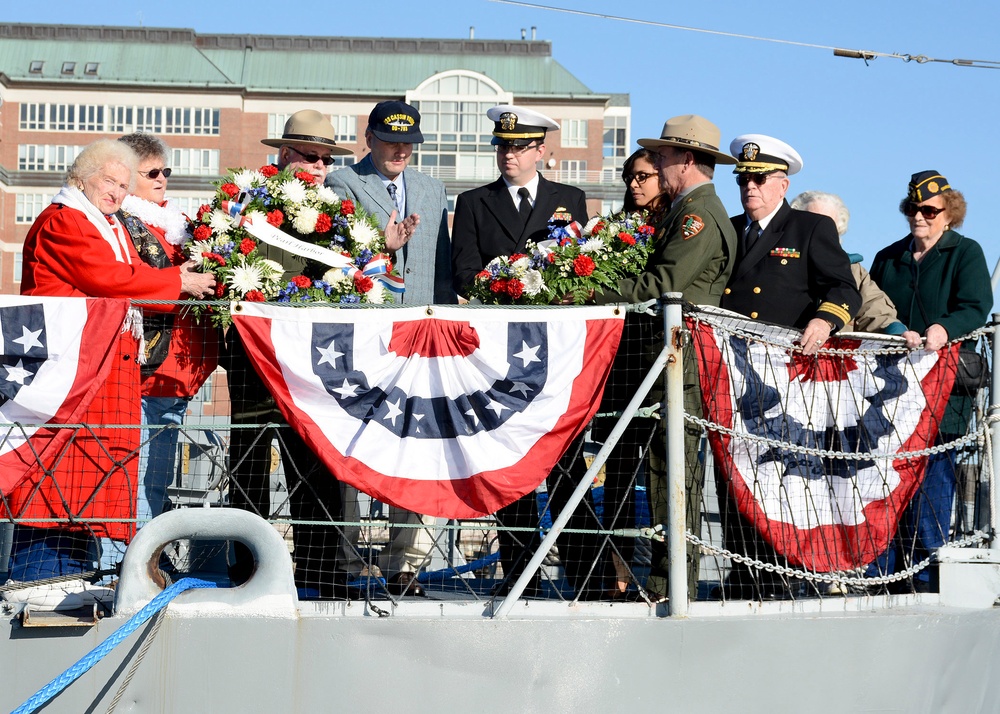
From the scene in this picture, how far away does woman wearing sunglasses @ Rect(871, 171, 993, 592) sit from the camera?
17.8ft

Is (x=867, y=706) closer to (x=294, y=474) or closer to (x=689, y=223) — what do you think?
(x=689, y=223)

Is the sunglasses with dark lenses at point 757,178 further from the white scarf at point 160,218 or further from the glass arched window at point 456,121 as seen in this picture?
the glass arched window at point 456,121

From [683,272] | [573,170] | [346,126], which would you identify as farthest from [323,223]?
[573,170]

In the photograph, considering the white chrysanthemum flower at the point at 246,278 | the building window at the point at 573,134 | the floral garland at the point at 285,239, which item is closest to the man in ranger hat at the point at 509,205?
the floral garland at the point at 285,239

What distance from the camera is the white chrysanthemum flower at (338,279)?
18.3 feet

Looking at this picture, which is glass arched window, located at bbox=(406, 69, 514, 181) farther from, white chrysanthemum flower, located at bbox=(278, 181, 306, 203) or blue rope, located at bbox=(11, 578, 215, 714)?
blue rope, located at bbox=(11, 578, 215, 714)

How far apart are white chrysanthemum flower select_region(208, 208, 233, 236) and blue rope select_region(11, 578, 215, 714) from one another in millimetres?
1959

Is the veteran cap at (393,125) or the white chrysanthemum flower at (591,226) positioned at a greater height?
the veteran cap at (393,125)

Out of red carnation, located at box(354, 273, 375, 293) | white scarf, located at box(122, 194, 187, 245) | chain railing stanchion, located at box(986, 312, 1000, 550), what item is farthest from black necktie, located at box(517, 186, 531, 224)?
chain railing stanchion, located at box(986, 312, 1000, 550)

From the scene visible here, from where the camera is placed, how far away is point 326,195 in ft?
18.7

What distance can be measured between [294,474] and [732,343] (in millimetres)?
1874

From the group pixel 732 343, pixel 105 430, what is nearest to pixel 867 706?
pixel 732 343

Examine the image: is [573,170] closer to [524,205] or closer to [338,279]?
[524,205]

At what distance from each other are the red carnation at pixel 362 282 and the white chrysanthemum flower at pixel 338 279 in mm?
26
